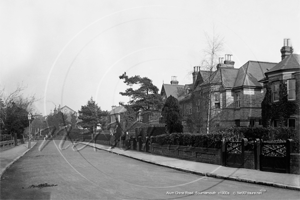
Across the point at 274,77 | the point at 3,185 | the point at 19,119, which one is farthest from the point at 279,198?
the point at 19,119

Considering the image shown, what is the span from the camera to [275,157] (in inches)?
A: 559

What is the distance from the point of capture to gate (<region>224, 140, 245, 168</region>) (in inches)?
642

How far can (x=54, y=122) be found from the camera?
71438 millimetres

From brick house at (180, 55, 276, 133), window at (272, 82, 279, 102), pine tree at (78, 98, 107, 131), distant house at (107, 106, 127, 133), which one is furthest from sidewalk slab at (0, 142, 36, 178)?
pine tree at (78, 98, 107, 131)

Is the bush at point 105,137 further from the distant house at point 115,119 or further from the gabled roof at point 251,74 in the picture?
the gabled roof at point 251,74

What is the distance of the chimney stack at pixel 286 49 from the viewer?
34094mm

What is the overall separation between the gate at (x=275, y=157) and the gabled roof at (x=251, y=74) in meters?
22.1

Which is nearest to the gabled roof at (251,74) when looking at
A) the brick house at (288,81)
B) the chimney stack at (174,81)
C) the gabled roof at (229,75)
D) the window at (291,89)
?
the gabled roof at (229,75)

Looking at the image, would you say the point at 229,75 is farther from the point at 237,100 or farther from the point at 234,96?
the point at 237,100

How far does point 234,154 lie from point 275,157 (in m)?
2.89

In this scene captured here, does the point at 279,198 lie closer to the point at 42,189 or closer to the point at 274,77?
the point at 42,189

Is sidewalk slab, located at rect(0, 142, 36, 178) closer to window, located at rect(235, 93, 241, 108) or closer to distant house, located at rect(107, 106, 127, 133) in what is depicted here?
distant house, located at rect(107, 106, 127, 133)

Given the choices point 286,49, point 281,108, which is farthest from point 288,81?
point 286,49

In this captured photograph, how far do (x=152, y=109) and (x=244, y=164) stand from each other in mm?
30617
